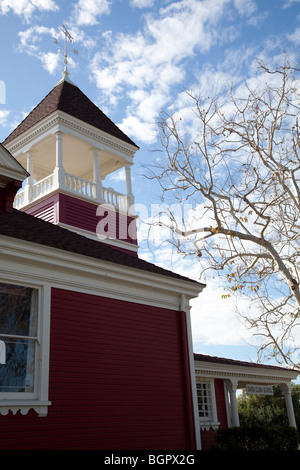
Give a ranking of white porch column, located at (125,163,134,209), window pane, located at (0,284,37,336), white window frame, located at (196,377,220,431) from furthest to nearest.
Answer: white porch column, located at (125,163,134,209), white window frame, located at (196,377,220,431), window pane, located at (0,284,37,336)

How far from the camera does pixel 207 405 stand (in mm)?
15914

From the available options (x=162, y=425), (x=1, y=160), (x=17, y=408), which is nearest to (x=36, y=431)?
(x=17, y=408)

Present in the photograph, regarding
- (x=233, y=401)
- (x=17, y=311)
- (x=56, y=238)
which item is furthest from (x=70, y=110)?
(x=233, y=401)

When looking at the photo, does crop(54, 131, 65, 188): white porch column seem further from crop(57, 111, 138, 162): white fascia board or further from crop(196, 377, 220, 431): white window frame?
crop(196, 377, 220, 431): white window frame

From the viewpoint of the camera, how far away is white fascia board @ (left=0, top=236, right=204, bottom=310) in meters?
8.59

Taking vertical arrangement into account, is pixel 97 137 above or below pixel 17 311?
above

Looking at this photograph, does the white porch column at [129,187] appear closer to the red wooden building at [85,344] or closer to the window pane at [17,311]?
the red wooden building at [85,344]

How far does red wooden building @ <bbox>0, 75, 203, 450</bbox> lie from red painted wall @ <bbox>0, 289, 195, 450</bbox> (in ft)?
0.07

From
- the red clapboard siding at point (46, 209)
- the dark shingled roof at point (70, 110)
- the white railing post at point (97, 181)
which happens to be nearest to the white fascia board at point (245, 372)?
the white railing post at point (97, 181)

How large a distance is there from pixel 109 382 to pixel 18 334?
215 cm

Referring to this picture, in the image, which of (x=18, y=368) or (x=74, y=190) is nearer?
(x=18, y=368)

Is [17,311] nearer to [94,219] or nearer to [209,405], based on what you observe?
[94,219]

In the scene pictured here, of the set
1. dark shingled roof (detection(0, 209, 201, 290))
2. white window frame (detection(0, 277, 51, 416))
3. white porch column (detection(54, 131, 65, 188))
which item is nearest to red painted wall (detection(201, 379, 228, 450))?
dark shingled roof (detection(0, 209, 201, 290))

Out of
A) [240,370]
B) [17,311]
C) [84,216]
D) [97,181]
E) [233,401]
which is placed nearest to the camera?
[17,311]
